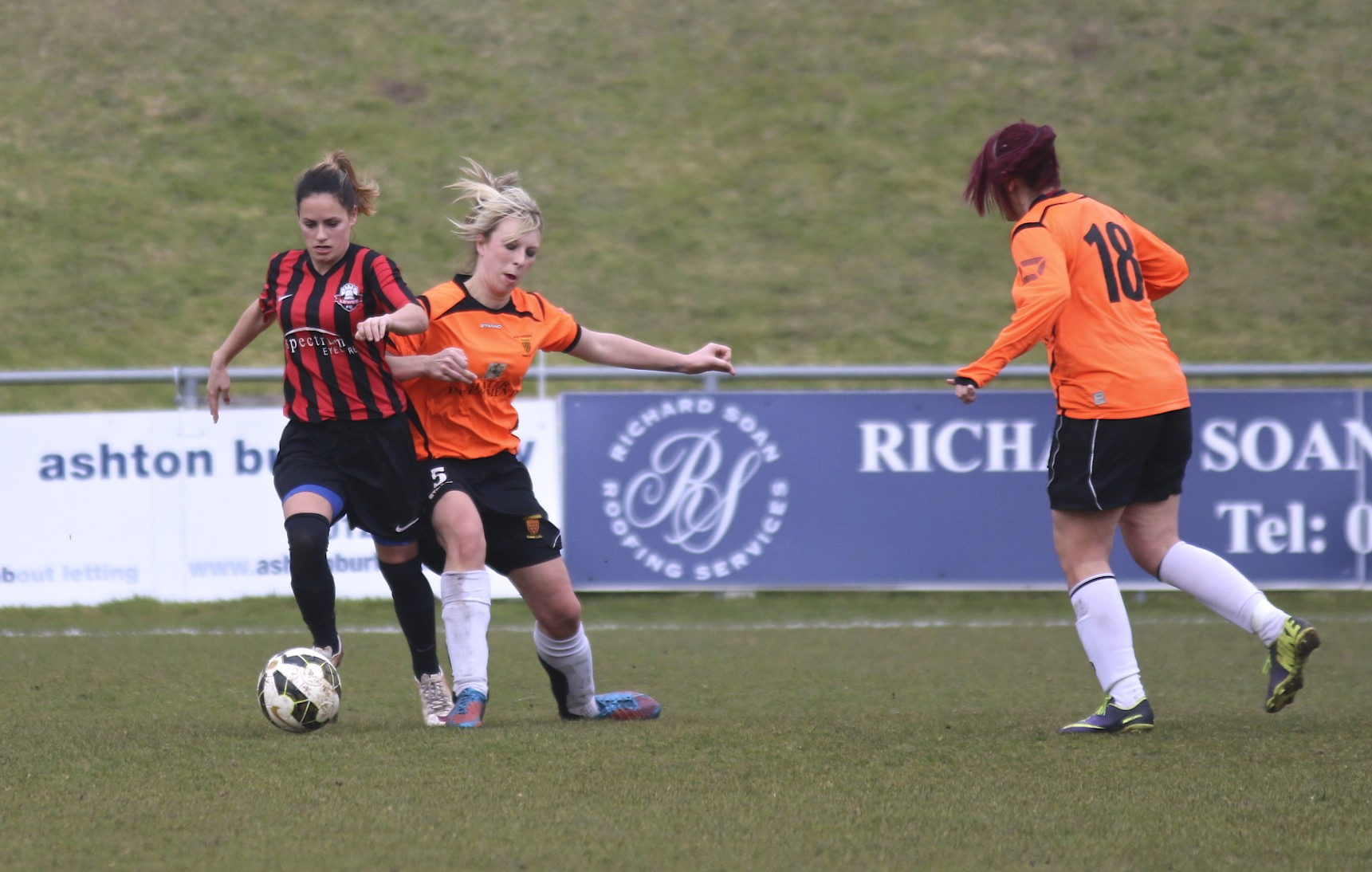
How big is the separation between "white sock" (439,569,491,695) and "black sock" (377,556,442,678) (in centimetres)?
15

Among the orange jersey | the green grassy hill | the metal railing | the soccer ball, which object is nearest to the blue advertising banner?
the metal railing

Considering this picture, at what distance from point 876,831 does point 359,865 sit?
1.10 metres

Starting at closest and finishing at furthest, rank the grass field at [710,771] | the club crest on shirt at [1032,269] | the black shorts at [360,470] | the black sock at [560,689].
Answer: the grass field at [710,771] < the club crest on shirt at [1032,269] < the black shorts at [360,470] < the black sock at [560,689]

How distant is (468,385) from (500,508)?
0.40 m

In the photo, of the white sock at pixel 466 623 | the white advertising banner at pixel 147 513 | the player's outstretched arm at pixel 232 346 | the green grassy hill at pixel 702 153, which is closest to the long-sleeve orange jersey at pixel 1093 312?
the white sock at pixel 466 623

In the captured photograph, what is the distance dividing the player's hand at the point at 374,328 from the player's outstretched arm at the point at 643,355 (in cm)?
84

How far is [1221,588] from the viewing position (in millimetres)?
4660

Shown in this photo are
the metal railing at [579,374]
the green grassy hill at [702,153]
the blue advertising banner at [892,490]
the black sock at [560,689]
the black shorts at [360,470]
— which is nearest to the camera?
the black shorts at [360,470]

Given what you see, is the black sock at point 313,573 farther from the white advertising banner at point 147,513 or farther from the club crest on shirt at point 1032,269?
the white advertising banner at point 147,513

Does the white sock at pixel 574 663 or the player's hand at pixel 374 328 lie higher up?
the player's hand at pixel 374 328

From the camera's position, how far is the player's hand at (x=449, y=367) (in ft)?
14.8

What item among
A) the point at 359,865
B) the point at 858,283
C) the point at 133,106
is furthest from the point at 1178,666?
the point at 133,106

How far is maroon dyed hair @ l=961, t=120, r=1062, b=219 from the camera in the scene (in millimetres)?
4629

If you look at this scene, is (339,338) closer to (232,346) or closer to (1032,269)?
(232,346)
